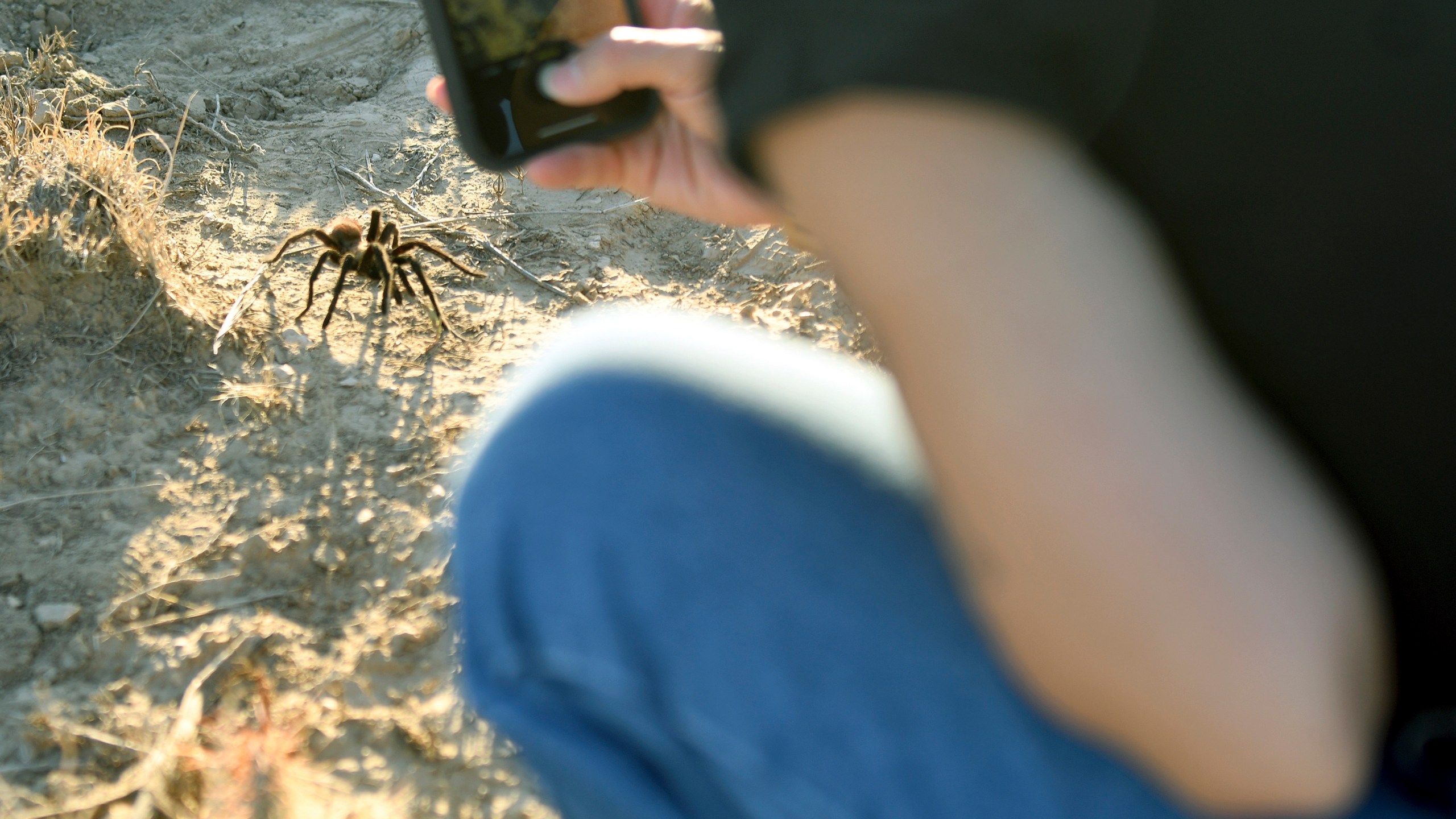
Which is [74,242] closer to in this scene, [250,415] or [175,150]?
[250,415]

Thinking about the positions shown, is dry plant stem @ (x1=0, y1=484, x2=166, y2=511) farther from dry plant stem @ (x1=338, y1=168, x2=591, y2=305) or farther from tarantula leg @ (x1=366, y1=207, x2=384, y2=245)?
dry plant stem @ (x1=338, y1=168, x2=591, y2=305)

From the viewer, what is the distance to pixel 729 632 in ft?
2.22

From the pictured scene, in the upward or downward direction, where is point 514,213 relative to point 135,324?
downward

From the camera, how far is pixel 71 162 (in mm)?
2035

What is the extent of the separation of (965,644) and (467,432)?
1531mm

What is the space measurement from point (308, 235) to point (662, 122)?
5.56ft

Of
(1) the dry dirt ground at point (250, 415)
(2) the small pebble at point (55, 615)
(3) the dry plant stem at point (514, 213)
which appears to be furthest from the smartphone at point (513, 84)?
(3) the dry plant stem at point (514, 213)

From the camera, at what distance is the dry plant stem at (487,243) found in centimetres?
237

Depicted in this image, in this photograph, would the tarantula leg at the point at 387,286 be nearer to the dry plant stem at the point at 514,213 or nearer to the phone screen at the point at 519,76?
the dry plant stem at the point at 514,213

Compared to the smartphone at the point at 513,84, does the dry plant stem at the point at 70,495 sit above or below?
below

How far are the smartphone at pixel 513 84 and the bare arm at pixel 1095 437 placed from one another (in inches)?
17.4

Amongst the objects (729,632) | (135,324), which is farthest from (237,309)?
(729,632)

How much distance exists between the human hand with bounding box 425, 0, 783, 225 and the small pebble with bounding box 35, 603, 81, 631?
119 centimetres

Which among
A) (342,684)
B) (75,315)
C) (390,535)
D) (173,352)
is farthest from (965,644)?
(75,315)
